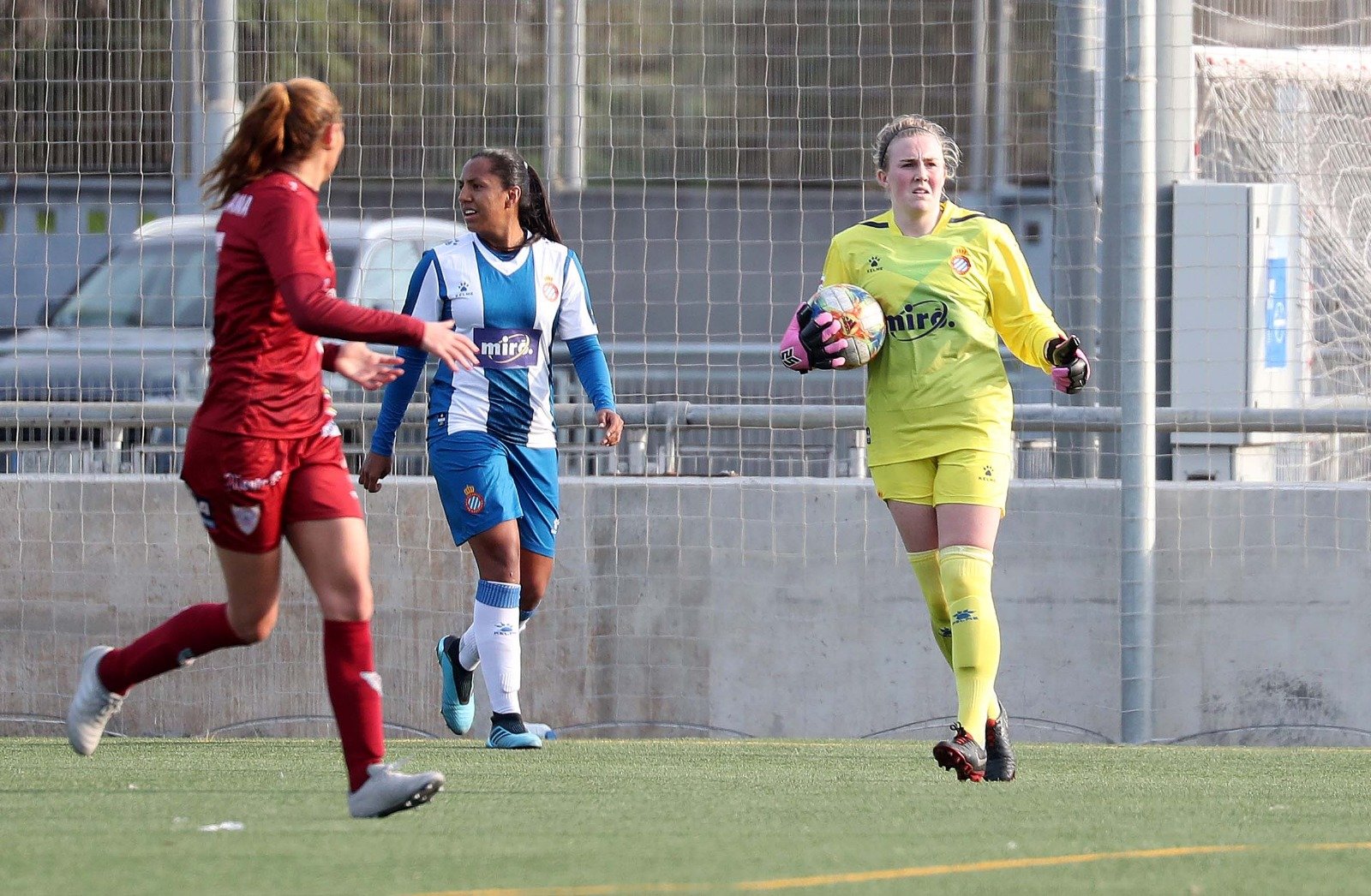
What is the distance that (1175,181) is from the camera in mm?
8688

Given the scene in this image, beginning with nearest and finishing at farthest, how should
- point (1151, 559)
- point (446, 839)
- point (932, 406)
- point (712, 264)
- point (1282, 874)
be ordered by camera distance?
point (1282, 874) < point (446, 839) < point (932, 406) < point (1151, 559) < point (712, 264)

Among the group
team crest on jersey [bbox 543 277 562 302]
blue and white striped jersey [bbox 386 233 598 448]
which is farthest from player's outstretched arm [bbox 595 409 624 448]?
team crest on jersey [bbox 543 277 562 302]

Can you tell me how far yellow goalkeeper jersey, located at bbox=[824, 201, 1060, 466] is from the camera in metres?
6.14

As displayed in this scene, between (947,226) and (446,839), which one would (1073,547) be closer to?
(947,226)

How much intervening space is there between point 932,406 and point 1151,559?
256cm

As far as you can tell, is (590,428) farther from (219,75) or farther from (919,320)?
(919,320)

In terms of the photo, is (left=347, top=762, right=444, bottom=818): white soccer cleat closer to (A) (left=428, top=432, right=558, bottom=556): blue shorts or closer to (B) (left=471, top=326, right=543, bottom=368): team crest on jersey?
(A) (left=428, top=432, right=558, bottom=556): blue shorts

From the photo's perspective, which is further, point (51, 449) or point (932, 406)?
point (51, 449)

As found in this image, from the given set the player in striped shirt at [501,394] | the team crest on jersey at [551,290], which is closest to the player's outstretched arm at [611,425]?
the player in striped shirt at [501,394]

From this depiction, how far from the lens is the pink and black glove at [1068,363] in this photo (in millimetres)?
6082

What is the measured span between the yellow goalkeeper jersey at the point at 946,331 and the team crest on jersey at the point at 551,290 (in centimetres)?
130

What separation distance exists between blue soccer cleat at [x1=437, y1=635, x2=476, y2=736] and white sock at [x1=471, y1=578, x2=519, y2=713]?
0.24 m

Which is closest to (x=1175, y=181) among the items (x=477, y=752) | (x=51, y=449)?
(x=477, y=752)

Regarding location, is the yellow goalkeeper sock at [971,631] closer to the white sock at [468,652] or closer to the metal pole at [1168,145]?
the white sock at [468,652]
